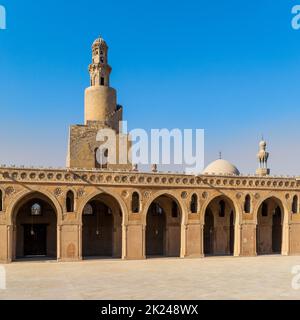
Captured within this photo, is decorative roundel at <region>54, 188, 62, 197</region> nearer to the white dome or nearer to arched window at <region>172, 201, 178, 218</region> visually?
arched window at <region>172, 201, 178, 218</region>

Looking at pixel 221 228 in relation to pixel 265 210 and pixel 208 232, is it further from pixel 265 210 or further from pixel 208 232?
pixel 265 210

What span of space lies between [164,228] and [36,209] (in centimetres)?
1007

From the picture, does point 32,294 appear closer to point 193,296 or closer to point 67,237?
point 193,296

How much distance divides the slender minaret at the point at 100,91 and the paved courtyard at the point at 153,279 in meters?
13.1

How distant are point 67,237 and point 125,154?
8.95 meters

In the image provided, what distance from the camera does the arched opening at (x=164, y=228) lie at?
118ft

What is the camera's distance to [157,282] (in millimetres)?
23109

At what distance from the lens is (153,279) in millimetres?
24047

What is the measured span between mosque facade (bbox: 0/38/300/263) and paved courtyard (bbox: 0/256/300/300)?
7.84 ft

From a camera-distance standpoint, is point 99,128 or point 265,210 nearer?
point 99,128

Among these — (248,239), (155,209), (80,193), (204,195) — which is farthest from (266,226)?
(80,193)

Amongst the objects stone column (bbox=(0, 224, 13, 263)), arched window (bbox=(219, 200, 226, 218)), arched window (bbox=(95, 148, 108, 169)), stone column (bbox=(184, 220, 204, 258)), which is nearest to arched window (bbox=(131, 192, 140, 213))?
stone column (bbox=(184, 220, 204, 258))

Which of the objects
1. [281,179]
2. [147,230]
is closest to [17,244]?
[147,230]

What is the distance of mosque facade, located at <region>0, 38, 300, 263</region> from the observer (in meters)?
31.7
